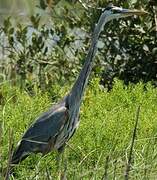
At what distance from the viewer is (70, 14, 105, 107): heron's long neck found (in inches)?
180

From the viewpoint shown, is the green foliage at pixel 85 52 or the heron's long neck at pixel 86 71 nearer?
the heron's long neck at pixel 86 71

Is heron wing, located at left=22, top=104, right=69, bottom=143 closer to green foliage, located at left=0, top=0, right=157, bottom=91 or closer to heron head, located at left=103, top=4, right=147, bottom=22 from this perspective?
heron head, located at left=103, top=4, right=147, bottom=22

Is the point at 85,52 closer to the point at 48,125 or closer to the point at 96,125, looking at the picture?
the point at 96,125

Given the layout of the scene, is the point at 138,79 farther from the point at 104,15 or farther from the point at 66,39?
the point at 104,15

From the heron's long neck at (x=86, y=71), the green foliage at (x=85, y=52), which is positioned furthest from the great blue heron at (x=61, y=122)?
the green foliage at (x=85, y=52)

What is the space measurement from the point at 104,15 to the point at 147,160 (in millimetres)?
1144

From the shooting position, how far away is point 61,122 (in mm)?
4613

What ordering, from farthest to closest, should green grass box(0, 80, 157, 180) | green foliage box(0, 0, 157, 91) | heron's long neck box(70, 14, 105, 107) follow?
1. green foliage box(0, 0, 157, 91)
2. heron's long neck box(70, 14, 105, 107)
3. green grass box(0, 80, 157, 180)

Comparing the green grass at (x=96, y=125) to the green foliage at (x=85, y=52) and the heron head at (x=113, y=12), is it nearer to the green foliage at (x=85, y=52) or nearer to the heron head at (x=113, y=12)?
the heron head at (x=113, y=12)

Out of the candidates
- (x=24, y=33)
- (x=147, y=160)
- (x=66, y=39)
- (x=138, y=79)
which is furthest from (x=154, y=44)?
(x=147, y=160)

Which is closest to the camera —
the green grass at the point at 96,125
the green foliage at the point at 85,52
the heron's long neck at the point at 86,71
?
the green grass at the point at 96,125

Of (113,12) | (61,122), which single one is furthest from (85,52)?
(61,122)

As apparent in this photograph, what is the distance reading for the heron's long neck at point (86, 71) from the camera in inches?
180

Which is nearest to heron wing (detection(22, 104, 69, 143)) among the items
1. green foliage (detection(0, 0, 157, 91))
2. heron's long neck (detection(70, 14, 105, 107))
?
heron's long neck (detection(70, 14, 105, 107))
